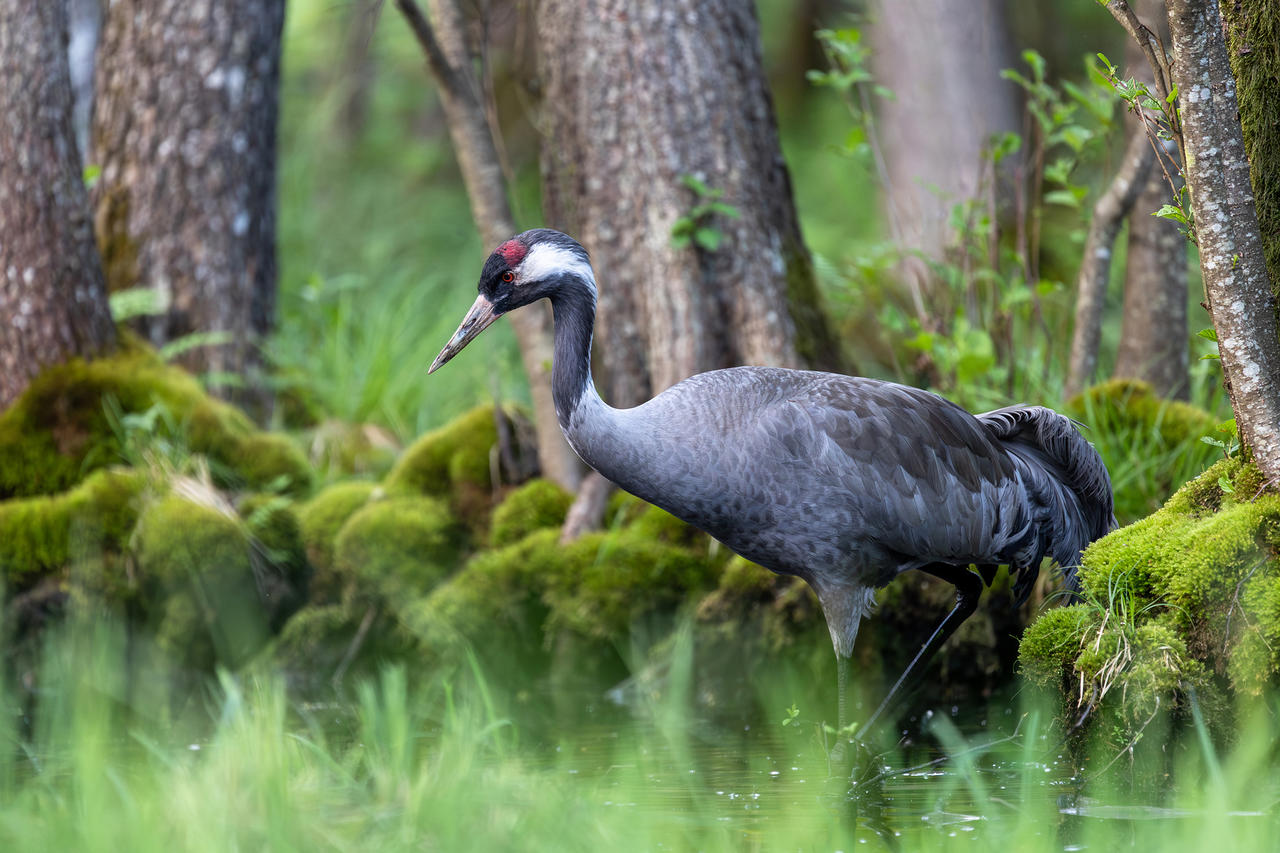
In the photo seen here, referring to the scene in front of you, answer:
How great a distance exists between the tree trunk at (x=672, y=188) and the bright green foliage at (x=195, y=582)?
1.73 metres

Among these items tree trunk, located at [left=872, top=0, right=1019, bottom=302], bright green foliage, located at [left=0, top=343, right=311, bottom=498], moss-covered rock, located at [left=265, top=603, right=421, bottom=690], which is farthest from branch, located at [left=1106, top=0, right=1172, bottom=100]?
tree trunk, located at [left=872, top=0, right=1019, bottom=302]

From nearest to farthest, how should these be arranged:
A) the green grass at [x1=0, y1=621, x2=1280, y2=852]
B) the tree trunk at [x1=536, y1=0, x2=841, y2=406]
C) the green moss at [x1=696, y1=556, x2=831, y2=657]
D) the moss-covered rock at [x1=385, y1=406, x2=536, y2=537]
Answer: the green grass at [x1=0, y1=621, x2=1280, y2=852] < the green moss at [x1=696, y1=556, x2=831, y2=657] < the tree trunk at [x1=536, y1=0, x2=841, y2=406] < the moss-covered rock at [x1=385, y1=406, x2=536, y2=537]

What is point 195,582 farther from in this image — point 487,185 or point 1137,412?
point 1137,412

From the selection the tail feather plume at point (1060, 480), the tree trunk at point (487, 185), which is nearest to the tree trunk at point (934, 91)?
the tree trunk at point (487, 185)

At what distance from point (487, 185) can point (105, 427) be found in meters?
2.00

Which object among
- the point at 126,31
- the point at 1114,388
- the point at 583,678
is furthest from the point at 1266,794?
the point at 126,31

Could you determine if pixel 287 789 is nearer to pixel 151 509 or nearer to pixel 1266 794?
pixel 1266 794

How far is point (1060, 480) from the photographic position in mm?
4094

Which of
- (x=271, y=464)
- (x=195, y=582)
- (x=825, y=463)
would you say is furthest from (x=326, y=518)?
(x=825, y=463)

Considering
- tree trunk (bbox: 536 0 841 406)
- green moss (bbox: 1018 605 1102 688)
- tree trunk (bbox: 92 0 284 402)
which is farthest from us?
tree trunk (bbox: 92 0 284 402)

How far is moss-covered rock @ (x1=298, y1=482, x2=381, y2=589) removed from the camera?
5.54 metres

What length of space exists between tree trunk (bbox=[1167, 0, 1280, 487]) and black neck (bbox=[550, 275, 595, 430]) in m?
1.66

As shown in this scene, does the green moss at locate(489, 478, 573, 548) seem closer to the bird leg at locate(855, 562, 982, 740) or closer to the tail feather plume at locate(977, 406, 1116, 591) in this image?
the bird leg at locate(855, 562, 982, 740)

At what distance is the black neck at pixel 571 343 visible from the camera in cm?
364
